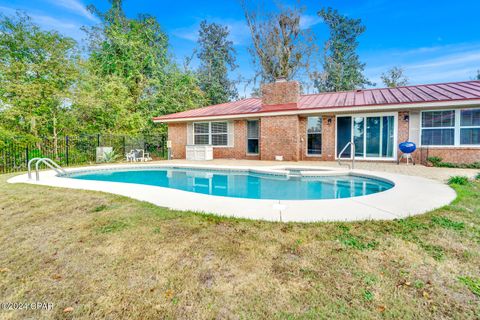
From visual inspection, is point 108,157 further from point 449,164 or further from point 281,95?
point 449,164

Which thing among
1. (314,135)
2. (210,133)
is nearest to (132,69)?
(210,133)

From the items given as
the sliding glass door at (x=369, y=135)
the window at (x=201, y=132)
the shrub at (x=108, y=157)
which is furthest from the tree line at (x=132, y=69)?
the sliding glass door at (x=369, y=135)

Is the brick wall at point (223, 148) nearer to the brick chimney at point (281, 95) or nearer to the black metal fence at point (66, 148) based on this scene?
the brick chimney at point (281, 95)

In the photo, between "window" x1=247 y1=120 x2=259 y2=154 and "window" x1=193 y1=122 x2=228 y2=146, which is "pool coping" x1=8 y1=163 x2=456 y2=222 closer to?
"window" x1=247 y1=120 x2=259 y2=154

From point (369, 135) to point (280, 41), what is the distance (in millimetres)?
15061

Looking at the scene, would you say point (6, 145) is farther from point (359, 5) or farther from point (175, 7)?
point (359, 5)

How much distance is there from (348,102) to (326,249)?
11312mm

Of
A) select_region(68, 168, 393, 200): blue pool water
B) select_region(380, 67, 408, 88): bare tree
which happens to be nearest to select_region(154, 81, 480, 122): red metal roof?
select_region(68, 168, 393, 200): blue pool water

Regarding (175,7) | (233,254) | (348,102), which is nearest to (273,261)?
(233,254)

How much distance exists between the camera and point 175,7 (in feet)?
71.8

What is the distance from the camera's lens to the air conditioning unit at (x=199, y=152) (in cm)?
1477

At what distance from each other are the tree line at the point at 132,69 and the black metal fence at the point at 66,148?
667mm

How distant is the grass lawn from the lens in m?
1.84

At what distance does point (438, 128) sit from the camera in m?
10.9
